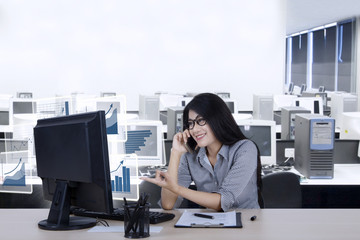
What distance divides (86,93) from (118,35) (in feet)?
3.71

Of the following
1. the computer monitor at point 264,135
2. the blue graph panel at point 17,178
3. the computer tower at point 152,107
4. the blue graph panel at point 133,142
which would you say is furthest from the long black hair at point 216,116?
the computer tower at point 152,107

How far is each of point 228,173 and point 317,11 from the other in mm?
12734

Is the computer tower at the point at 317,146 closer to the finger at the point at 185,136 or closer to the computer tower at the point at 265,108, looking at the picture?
the finger at the point at 185,136

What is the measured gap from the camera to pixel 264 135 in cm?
465

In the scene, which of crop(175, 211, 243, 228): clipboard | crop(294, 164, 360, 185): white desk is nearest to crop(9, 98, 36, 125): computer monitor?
crop(294, 164, 360, 185): white desk

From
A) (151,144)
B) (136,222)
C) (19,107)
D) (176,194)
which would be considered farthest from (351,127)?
(19,107)

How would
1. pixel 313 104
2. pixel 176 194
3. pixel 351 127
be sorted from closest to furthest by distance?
pixel 176 194
pixel 351 127
pixel 313 104

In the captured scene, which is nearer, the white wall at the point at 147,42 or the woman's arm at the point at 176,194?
the woman's arm at the point at 176,194

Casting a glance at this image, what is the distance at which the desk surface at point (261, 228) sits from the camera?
225 cm

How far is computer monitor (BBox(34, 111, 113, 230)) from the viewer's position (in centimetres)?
231

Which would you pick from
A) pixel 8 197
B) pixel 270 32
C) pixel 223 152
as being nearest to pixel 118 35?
pixel 270 32

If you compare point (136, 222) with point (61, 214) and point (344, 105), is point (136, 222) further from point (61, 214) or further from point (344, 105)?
point (344, 105)

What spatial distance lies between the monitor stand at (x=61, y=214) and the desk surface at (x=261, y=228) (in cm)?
4

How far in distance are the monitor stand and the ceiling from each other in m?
11.1
